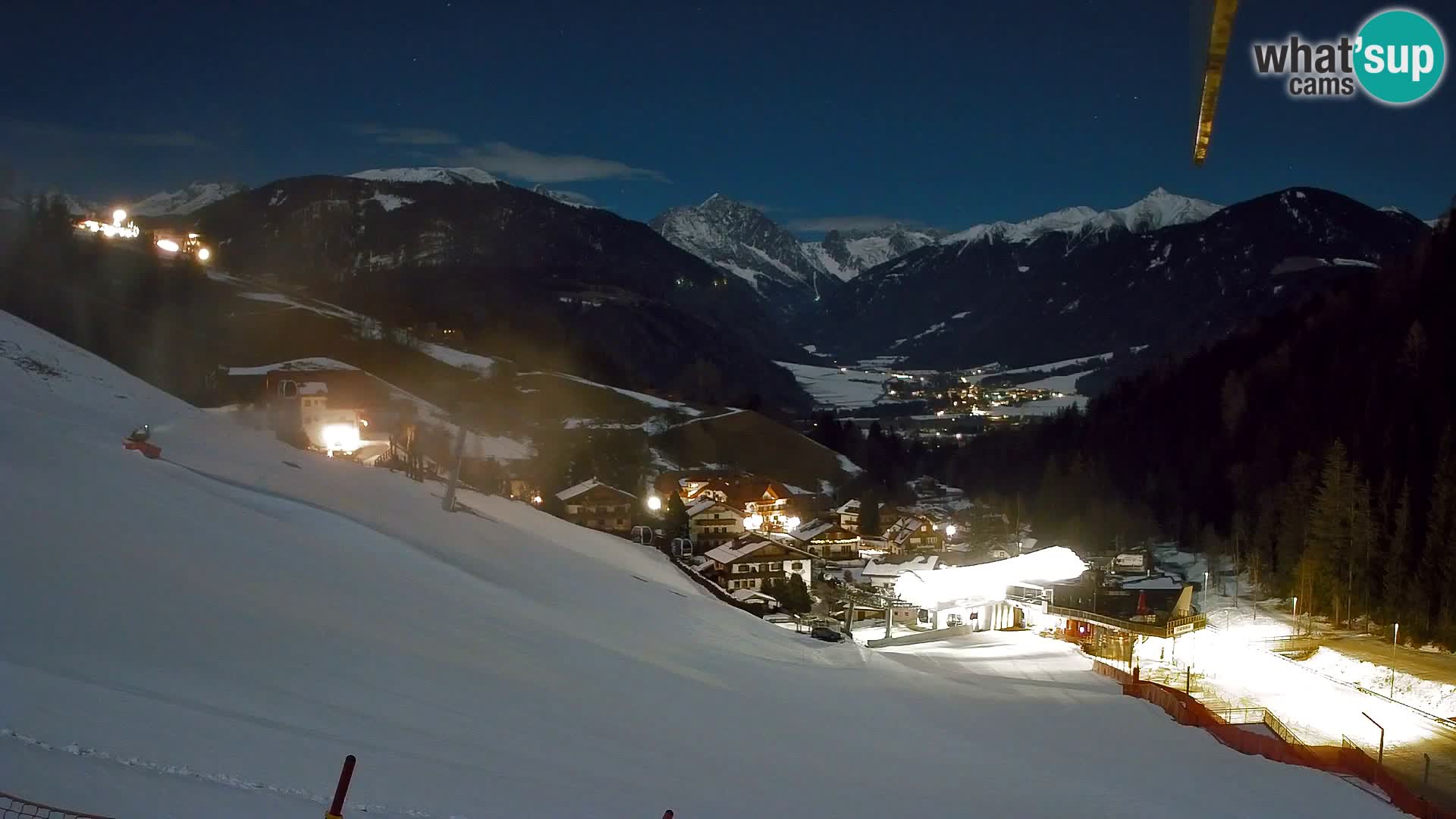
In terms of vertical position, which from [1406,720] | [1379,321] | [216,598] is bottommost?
[1406,720]

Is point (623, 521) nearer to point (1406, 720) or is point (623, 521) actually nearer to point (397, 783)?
point (1406, 720)

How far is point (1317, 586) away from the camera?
38.0 m

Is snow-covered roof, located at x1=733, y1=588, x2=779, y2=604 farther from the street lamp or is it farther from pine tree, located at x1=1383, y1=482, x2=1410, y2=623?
pine tree, located at x1=1383, y1=482, x2=1410, y2=623

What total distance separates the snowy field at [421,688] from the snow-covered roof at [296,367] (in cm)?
4562

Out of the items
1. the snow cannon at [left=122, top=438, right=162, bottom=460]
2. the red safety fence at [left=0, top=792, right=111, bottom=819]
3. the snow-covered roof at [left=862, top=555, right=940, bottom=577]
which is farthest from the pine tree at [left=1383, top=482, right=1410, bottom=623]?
the red safety fence at [left=0, top=792, right=111, bottom=819]

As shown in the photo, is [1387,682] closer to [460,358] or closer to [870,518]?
[870,518]

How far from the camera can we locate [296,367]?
6888cm

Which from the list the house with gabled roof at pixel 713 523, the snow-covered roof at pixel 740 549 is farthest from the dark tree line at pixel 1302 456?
the snow-covered roof at pixel 740 549

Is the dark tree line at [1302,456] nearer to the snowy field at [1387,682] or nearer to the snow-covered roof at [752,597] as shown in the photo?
the snowy field at [1387,682]

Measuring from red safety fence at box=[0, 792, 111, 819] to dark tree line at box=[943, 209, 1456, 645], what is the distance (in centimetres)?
3924

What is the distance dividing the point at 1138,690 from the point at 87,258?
74.0 metres

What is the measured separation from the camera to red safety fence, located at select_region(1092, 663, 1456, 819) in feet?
45.2

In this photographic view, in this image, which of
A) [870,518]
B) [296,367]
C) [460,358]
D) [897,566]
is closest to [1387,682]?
[897,566]

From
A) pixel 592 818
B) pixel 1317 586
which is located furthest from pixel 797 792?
pixel 1317 586
